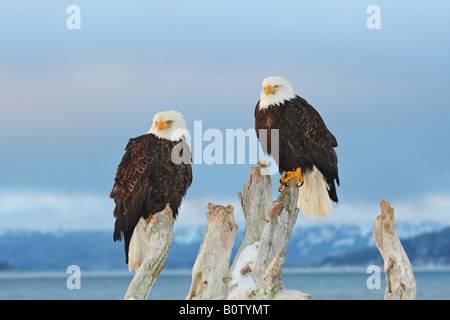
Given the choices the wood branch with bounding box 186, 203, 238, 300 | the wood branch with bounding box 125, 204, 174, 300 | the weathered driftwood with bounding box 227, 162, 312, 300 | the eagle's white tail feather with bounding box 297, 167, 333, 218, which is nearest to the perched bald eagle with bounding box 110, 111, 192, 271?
the wood branch with bounding box 125, 204, 174, 300

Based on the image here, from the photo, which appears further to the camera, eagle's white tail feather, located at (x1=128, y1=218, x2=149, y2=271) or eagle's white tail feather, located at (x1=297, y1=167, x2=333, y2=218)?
eagle's white tail feather, located at (x1=297, y1=167, x2=333, y2=218)

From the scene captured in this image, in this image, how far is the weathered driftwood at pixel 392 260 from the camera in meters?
9.00

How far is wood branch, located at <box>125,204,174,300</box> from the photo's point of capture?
33.6 feet

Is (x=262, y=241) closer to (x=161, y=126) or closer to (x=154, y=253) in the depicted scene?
(x=154, y=253)

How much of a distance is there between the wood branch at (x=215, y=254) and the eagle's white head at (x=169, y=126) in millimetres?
1799

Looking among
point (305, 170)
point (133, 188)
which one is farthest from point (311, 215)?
point (133, 188)

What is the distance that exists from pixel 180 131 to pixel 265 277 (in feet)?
11.3

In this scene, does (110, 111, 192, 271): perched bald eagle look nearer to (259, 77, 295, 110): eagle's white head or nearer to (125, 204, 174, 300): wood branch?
(125, 204, 174, 300): wood branch

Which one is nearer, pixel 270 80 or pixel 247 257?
pixel 247 257

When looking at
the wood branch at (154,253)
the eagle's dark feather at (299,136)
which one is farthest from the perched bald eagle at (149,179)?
the eagle's dark feather at (299,136)

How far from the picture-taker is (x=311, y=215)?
11.8 m

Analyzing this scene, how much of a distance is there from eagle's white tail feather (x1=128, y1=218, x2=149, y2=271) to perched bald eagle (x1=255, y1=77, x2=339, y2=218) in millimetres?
2633
